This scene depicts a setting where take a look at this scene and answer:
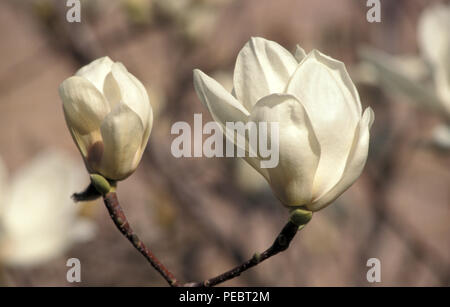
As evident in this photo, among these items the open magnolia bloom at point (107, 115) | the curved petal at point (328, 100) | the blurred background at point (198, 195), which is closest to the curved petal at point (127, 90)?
the open magnolia bloom at point (107, 115)

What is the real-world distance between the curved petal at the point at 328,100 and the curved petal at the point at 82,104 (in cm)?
13

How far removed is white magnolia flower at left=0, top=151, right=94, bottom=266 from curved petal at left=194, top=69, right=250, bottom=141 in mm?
537

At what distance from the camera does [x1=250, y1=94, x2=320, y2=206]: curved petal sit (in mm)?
374

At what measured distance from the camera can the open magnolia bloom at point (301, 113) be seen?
380 millimetres

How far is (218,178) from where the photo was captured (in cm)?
153

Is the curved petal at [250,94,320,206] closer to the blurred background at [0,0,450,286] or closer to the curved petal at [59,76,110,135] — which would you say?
the curved petal at [59,76,110,135]

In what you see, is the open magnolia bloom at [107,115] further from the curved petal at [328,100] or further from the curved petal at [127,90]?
the curved petal at [328,100]

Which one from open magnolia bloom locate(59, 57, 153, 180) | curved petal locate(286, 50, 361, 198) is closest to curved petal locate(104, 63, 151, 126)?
open magnolia bloom locate(59, 57, 153, 180)

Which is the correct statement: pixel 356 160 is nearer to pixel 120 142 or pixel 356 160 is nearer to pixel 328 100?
pixel 328 100

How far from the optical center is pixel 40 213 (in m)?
0.99

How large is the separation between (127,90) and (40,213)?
0.64m
